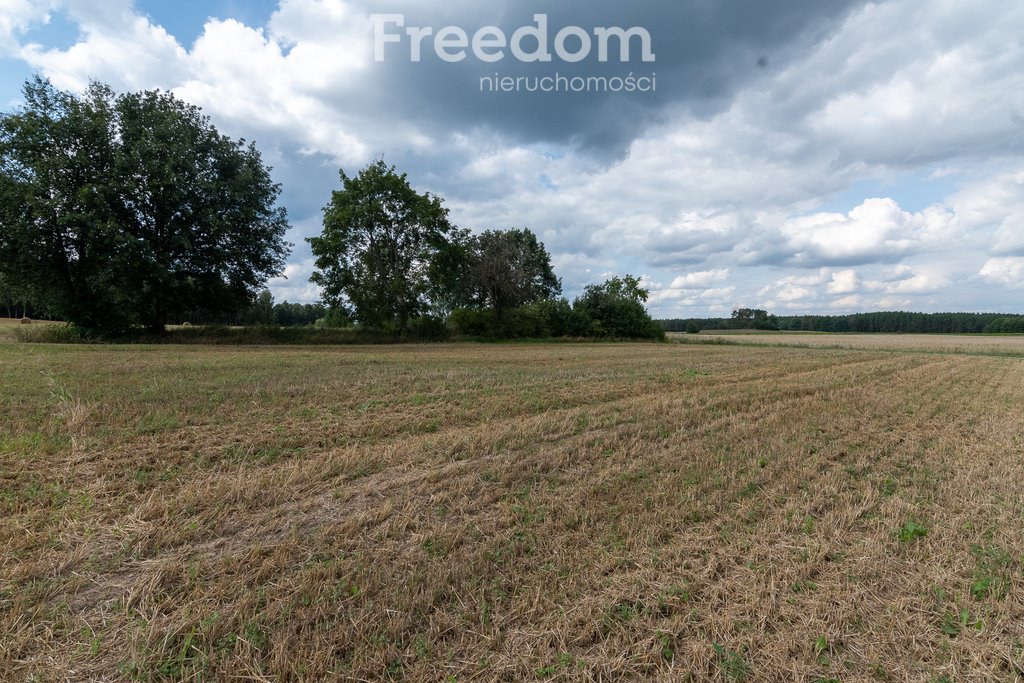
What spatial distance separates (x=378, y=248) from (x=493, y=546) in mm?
33899

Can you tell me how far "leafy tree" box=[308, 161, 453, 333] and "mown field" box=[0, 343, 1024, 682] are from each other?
88.0 feet

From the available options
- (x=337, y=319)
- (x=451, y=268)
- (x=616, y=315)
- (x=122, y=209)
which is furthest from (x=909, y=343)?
(x=122, y=209)

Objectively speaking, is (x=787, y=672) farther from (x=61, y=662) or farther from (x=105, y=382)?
(x=105, y=382)

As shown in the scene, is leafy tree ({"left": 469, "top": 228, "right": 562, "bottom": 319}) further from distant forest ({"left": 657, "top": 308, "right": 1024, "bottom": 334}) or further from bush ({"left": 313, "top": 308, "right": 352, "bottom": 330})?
distant forest ({"left": 657, "top": 308, "right": 1024, "bottom": 334})

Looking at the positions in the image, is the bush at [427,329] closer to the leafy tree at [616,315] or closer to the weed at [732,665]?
the leafy tree at [616,315]

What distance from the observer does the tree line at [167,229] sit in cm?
2394

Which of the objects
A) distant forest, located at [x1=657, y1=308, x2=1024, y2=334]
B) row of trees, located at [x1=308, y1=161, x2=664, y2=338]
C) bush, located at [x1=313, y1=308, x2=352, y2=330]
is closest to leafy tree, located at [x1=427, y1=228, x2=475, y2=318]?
row of trees, located at [x1=308, y1=161, x2=664, y2=338]

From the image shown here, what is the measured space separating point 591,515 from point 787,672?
6.68ft

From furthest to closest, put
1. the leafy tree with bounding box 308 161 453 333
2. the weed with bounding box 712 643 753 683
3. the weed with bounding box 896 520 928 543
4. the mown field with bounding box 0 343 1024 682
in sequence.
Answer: the leafy tree with bounding box 308 161 453 333 < the weed with bounding box 896 520 928 543 < the mown field with bounding box 0 343 1024 682 < the weed with bounding box 712 643 753 683

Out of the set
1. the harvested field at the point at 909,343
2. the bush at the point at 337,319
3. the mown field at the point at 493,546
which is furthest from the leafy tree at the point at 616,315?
the mown field at the point at 493,546

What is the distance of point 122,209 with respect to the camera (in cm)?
2542

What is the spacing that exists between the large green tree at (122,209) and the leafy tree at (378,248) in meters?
Result: 5.90

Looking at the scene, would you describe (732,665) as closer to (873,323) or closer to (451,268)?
(451,268)

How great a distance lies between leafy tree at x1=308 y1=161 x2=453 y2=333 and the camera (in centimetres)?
3444
